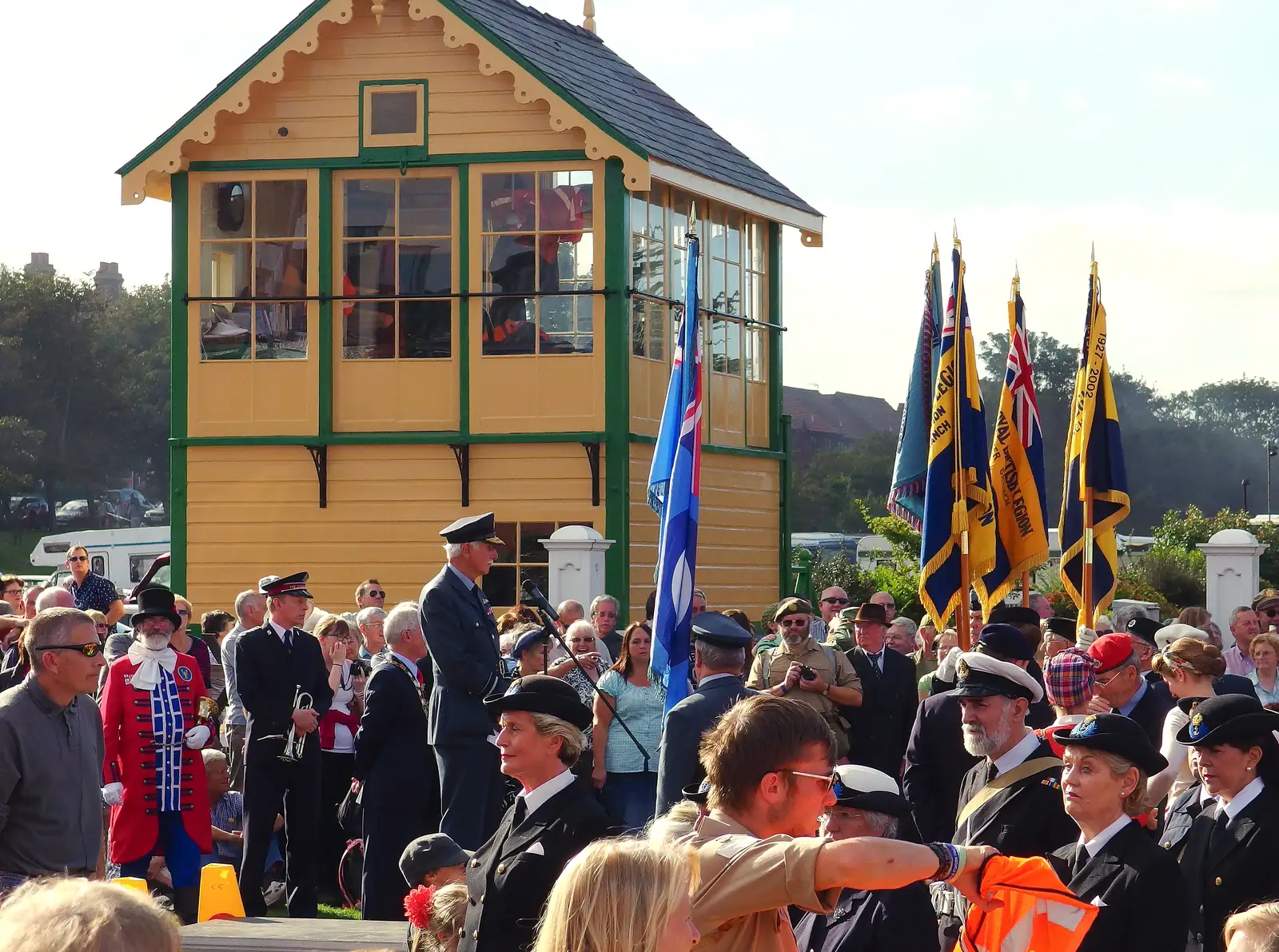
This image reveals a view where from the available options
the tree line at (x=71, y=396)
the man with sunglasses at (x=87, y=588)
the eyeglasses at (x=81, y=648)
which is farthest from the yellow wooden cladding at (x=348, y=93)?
the tree line at (x=71, y=396)

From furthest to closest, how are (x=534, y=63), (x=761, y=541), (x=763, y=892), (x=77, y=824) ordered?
(x=761, y=541) → (x=534, y=63) → (x=77, y=824) → (x=763, y=892)

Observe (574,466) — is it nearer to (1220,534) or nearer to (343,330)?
(343,330)

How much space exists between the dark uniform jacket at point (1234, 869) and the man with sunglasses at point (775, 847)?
1.93 m

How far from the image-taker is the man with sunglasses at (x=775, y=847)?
364cm

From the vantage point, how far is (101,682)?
1195 centimetres

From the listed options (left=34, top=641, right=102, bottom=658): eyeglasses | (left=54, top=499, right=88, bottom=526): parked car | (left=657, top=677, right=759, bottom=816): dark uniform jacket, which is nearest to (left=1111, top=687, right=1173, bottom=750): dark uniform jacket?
(left=657, top=677, right=759, bottom=816): dark uniform jacket

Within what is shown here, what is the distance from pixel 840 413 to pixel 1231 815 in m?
95.8

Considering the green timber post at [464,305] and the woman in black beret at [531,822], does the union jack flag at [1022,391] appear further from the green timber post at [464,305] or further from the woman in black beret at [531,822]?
the woman in black beret at [531,822]

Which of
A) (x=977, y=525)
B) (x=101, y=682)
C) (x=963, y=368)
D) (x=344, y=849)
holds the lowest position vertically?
(x=344, y=849)

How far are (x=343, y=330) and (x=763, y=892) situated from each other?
51.1ft

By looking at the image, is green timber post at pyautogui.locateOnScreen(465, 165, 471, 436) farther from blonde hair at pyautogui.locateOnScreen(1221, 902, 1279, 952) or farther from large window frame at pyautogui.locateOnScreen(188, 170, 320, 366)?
blonde hair at pyautogui.locateOnScreen(1221, 902, 1279, 952)

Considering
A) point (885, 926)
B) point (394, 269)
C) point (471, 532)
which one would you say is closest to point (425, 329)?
point (394, 269)

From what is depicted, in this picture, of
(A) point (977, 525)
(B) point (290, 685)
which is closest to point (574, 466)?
(A) point (977, 525)

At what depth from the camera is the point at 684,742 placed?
23.7ft
